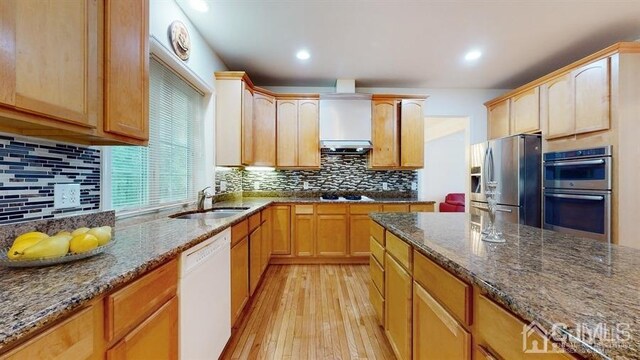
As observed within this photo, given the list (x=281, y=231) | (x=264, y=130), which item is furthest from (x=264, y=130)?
(x=281, y=231)

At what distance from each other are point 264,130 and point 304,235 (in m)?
1.56

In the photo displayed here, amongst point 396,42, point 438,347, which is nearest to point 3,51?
point 438,347

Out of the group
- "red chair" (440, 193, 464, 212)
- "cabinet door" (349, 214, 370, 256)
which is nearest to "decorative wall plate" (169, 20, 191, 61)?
"cabinet door" (349, 214, 370, 256)

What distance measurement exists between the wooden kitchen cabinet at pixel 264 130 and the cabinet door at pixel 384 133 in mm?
1450

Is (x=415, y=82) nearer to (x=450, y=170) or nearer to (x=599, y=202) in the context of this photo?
(x=599, y=202)

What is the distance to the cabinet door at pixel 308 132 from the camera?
3.66 m

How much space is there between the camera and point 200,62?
2598 millimetres

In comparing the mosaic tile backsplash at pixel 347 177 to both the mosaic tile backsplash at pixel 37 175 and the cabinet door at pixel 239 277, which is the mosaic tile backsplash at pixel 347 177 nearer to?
the cabinet door at pixel 239 277

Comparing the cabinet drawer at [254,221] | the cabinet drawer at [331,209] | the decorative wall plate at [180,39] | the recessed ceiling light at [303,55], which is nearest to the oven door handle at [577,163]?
the cabinet drawer at [331,209]

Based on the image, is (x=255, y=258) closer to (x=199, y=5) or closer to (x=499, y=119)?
(x=199, y=5)

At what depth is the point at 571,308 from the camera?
56cm

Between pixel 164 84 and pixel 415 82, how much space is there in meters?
3.27

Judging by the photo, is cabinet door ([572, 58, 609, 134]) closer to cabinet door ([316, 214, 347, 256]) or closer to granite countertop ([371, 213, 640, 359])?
granite countertop ([371, 213, 640, 359])

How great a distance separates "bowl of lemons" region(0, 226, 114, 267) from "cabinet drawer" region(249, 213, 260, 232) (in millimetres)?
1418
